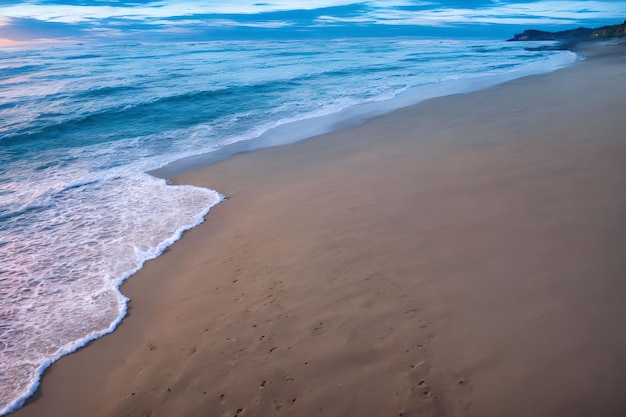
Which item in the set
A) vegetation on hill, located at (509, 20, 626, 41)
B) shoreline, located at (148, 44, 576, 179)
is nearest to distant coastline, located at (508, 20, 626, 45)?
vegetation on hill, located at (509, 20, 626, 41)

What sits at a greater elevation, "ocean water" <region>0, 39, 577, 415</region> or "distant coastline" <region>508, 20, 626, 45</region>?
"distant coastline" <region>508, 20, 626, 45</region>

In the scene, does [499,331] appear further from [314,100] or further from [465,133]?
[314,100]

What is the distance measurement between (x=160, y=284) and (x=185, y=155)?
6.78 m

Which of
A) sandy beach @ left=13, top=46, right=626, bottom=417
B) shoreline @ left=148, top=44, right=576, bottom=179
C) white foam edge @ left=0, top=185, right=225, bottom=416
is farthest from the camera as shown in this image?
shoreline @ left=148, top=44, right=576, bottom=179

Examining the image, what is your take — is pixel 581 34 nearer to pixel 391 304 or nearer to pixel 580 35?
pixel 580 35

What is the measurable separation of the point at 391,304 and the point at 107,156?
10.5m

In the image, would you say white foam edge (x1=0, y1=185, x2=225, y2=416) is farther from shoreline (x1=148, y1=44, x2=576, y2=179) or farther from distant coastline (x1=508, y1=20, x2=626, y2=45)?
distant coastline (x1=508, y1=20, x2=626, y2=45)

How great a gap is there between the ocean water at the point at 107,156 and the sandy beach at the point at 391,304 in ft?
1.88

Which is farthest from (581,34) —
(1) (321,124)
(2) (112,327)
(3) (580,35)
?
(2) (112,327)

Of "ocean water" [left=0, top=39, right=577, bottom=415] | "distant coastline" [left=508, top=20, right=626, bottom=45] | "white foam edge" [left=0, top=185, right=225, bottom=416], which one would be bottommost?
"white foam edge" [left=0, top=185, right=225, bottom=416]

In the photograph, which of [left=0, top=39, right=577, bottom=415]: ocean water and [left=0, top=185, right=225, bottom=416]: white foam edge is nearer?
[left=0, top=185, right=225, bottom=416]: white foam edge

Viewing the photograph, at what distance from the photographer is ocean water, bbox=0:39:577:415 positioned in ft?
17.1

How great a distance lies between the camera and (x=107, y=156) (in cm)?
1224

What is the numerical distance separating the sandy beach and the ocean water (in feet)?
1.88
